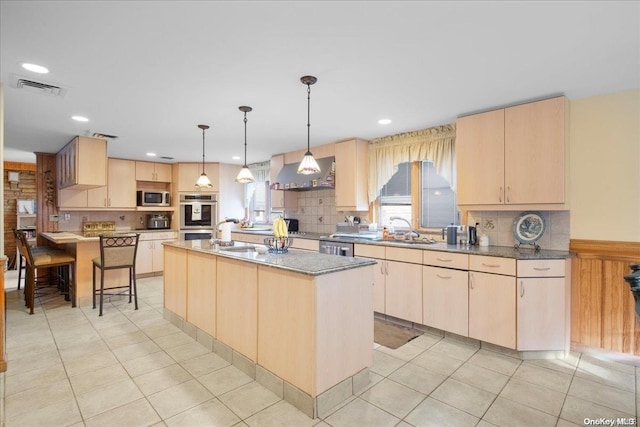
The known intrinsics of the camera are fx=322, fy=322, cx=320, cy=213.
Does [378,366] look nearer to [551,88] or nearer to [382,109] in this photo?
[382,109]

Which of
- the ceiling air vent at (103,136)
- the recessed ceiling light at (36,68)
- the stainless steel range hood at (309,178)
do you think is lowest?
the stainless steel range hood at (309,178)

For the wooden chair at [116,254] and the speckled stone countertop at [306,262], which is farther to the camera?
the wooden chair at [116,254]

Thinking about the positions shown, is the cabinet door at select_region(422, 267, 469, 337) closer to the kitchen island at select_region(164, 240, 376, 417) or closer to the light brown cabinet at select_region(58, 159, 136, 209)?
the kitchen island at select_region(164, 240, 376, 417)

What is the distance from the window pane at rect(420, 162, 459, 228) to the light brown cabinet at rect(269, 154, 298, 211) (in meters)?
2.32

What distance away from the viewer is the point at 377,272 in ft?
12.1

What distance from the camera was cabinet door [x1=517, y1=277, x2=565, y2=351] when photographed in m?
2.67

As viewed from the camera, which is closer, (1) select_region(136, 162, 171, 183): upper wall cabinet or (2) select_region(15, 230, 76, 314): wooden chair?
(2) select_region(15, 230, 76, 314): wooden chair

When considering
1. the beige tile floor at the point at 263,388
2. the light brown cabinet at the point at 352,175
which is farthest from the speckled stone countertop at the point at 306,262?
the light brown cabinet at the point at 352,175

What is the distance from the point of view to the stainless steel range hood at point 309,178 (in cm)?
465

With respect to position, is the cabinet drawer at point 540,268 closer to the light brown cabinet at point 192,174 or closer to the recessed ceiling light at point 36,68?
the recessed ceiling light at point 36,68

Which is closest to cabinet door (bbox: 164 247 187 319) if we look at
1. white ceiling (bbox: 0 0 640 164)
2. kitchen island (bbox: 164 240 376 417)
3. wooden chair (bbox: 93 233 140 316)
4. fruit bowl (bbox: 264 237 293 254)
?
kitchen island (bbox: 164 240 376 417)

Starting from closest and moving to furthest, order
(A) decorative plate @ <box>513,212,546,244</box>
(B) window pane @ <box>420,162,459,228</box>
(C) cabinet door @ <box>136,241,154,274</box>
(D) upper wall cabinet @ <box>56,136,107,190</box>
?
(A) decorative plate @ <box>513,212,546,244</box>
(B) window pane @ <box>420,162,459,228</box>
(D) upper wall cabinet @ <box>56,136,107,190</box>
(C) cabinet door @ <box>136,241,154,274</box>

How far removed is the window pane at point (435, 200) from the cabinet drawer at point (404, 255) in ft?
2.91

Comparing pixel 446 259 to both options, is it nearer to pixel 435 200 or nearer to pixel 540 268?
pixel 540 268
